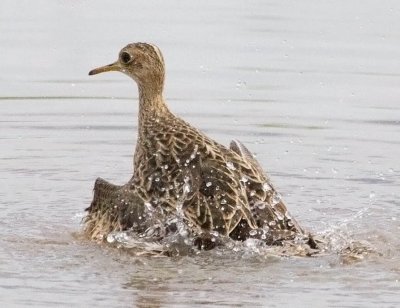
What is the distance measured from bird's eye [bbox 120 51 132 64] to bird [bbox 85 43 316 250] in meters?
0.98

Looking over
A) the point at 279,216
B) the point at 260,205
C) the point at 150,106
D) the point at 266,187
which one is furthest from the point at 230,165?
the point at 150,106

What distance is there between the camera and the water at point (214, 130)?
41.3 ft

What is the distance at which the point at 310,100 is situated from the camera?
19.6 m

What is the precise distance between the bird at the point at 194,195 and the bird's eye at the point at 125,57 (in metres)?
0.98

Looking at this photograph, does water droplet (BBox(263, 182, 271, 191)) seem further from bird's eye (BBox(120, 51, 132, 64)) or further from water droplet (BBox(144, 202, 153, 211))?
bird's eye (BBox(120, 51, 132, 64))

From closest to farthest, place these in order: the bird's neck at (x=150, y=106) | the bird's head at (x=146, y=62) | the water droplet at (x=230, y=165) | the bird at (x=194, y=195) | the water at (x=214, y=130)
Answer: the water at (x=214, y=130)
the bird at (x=194, y=195)
the water droplet at (x=230, y=165)
the bird's neck at (x=150, y=106)
the bird's head at (x=146, y=62)

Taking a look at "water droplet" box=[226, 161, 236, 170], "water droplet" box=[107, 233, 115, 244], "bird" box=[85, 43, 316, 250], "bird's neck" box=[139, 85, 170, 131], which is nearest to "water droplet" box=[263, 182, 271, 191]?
"bird" box=[85, 43, 316, 250]

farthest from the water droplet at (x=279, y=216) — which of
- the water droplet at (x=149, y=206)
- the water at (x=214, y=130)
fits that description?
the water droplet at (x=149, y=206)

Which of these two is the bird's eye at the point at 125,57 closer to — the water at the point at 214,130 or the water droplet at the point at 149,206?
the water at the point at 214,130

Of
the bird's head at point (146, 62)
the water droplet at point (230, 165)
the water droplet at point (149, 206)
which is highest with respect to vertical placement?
the bird's head at point (146, 62)

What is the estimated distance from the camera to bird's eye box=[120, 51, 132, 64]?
1543cm

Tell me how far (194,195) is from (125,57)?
2.48 metres

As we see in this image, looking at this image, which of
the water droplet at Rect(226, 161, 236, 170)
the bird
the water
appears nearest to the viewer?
the water

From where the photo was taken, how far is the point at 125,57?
15469mm
